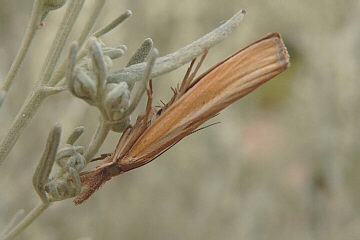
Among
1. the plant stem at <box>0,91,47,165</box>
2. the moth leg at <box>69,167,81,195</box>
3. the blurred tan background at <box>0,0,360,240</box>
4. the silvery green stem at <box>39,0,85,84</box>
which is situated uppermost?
the silvery green stem at <box>39,0,85,84</box>

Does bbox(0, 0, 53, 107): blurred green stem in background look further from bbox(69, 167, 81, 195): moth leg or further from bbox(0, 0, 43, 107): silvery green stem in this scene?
bbox(69, 167, 81, 195): moth leg

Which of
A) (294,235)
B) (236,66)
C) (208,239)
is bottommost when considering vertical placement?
(294,235)

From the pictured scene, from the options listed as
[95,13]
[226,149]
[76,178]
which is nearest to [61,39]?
[95,13]

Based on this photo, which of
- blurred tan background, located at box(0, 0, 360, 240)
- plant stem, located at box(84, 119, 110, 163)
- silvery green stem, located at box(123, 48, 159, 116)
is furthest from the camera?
blurred tan background, located at box(0, 0, 360, 240)

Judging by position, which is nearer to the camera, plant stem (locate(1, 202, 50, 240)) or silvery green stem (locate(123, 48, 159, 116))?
silvery green stem (locate(123, 48, 159, 116))

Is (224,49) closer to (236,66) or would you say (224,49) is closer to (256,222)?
(256,222)

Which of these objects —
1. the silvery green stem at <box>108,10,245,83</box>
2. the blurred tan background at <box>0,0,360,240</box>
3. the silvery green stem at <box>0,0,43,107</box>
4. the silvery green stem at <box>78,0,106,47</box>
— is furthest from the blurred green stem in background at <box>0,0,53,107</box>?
the blurred tan background at <box>0,0,360,240</box>

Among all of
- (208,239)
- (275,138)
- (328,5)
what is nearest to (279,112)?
(275,138)
